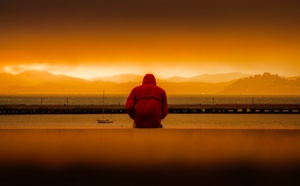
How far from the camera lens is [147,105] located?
20.5 feet

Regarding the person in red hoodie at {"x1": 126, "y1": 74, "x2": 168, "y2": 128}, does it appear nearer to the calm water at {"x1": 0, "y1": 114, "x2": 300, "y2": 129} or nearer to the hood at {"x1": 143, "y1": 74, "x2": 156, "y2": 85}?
the hood at {"x1": 143, "y1": 74, "x2": 156, "y2": 85}

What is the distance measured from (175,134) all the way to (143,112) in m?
1.57

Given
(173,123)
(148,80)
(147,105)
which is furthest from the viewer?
(173,123)

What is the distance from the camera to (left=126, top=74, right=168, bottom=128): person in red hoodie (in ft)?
20.3

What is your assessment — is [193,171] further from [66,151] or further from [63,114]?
[63,114]

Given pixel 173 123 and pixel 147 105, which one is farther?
pixel 173 123

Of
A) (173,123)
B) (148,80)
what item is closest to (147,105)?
(148,80)

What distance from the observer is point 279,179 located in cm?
460

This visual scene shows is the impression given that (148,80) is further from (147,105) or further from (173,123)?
(173,123)

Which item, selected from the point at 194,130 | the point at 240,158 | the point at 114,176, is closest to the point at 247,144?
the point at 240,158

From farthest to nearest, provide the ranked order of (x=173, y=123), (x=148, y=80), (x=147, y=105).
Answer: (x=173, y=123) → (x=148, y=80) → (x=147, y=105)

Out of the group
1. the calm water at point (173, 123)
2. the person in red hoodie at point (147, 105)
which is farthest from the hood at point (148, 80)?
the calm water at point (173, 123)

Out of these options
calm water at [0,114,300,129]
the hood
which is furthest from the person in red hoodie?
calm water at [0,114,300,129]

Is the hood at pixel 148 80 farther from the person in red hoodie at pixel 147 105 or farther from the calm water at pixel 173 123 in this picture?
the calm water at pixel 173 123
